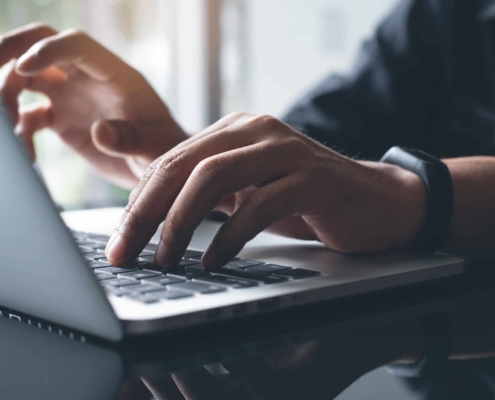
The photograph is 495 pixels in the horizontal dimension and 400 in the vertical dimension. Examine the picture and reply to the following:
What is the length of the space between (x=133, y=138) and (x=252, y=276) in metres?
0.52

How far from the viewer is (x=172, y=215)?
0.50 m

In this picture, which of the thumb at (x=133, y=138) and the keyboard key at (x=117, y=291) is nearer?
the keyboard key at (x=117, y=291)

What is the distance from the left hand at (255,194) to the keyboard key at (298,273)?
0.04 metres

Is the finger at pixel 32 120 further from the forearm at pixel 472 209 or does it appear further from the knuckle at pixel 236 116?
the forearm at pixel 472 209

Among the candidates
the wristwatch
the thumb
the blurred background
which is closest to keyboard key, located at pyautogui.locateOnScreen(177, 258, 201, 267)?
the wristwatch

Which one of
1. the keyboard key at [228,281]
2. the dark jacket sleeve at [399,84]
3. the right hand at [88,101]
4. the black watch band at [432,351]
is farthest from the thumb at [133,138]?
the black watch band at [432,351]

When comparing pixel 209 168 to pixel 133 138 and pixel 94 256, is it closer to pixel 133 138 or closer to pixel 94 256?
pixel 94 256

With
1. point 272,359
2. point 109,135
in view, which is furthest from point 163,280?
point 109,135

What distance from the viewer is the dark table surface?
0.31m

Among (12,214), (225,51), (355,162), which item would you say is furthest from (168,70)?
(12,214)

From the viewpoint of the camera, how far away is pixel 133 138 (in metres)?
0.93

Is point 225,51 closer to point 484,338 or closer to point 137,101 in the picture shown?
point 137,101

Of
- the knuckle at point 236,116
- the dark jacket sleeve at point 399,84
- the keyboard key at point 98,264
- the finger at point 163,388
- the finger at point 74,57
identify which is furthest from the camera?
the dark jacket sleeve at point 399,84

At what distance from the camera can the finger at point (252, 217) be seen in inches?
19.4
